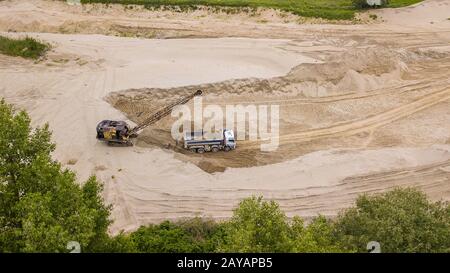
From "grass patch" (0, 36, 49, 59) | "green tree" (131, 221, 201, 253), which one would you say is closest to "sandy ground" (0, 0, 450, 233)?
"grass patch" (0, 36, 49, 59)

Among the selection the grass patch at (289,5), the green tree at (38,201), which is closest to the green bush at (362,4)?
the grass patch at (289,5)

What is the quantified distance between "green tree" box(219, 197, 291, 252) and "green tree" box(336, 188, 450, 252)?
9.92 feet

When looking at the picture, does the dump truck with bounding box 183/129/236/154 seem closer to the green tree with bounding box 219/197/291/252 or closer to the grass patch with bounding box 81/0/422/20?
the green tree with bounding box 219/197/291/252

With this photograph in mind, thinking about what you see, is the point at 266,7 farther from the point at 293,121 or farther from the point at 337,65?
the point at 293,121

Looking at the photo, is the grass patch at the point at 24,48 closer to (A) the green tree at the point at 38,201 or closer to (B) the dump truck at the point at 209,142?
(B) the dump truck at the point at 209,142

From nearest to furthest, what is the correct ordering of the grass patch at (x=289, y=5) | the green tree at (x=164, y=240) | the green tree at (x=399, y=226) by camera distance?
the green tree at (x=399, y=226)
the green tree at (x=164, y=240)
the grass patch at (x=289, y=5)

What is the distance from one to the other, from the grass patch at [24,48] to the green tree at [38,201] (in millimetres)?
27811

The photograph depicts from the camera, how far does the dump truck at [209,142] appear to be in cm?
3177

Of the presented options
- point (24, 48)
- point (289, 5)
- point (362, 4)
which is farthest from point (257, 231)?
point (362, 4)

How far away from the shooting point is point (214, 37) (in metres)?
47.7

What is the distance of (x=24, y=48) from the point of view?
44031 mm

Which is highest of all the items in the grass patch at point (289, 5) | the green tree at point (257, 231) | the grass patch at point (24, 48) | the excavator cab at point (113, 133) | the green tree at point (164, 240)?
the grass patch at point (289, 5)

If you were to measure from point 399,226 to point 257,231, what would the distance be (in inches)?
202

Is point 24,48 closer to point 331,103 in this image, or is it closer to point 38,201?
point 331,103
